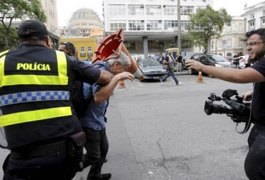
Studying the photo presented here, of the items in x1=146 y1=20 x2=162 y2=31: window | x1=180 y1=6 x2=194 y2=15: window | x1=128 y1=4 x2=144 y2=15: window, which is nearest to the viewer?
x1=128 y1=4 x2=144 y2=15: window

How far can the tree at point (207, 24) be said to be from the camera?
29.1 metres

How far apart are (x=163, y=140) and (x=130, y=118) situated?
6.39 ft

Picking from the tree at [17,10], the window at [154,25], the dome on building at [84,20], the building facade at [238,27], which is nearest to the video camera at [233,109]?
the tree at [17,10]

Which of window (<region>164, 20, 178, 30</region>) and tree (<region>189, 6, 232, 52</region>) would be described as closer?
tree (<region>189, 6, 232, 52</region>)

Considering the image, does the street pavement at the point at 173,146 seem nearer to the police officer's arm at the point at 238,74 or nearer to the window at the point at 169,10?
the police officer's arm at the point at 238,74

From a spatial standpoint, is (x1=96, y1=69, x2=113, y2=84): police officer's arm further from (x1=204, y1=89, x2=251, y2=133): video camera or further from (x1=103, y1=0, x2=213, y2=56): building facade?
(x1=103, y1=0, x2=213, y2=56): building facade

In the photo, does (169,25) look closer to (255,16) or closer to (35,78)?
(255,16)

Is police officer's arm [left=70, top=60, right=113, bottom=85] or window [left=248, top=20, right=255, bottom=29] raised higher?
window [left=248, top=20, right=255, bottom=29]

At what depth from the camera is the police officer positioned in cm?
178

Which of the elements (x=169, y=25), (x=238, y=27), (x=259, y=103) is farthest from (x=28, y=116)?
(x=238, y=27)

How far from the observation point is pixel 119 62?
277 cm

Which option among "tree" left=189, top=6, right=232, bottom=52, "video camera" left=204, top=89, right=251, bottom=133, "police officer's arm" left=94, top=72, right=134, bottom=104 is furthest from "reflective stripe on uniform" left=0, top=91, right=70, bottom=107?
"tree" left=189, top=6, right=232, bottom=52

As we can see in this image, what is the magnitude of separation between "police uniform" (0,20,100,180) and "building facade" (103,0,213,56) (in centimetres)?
4766

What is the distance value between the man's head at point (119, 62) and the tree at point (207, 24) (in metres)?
27.2
